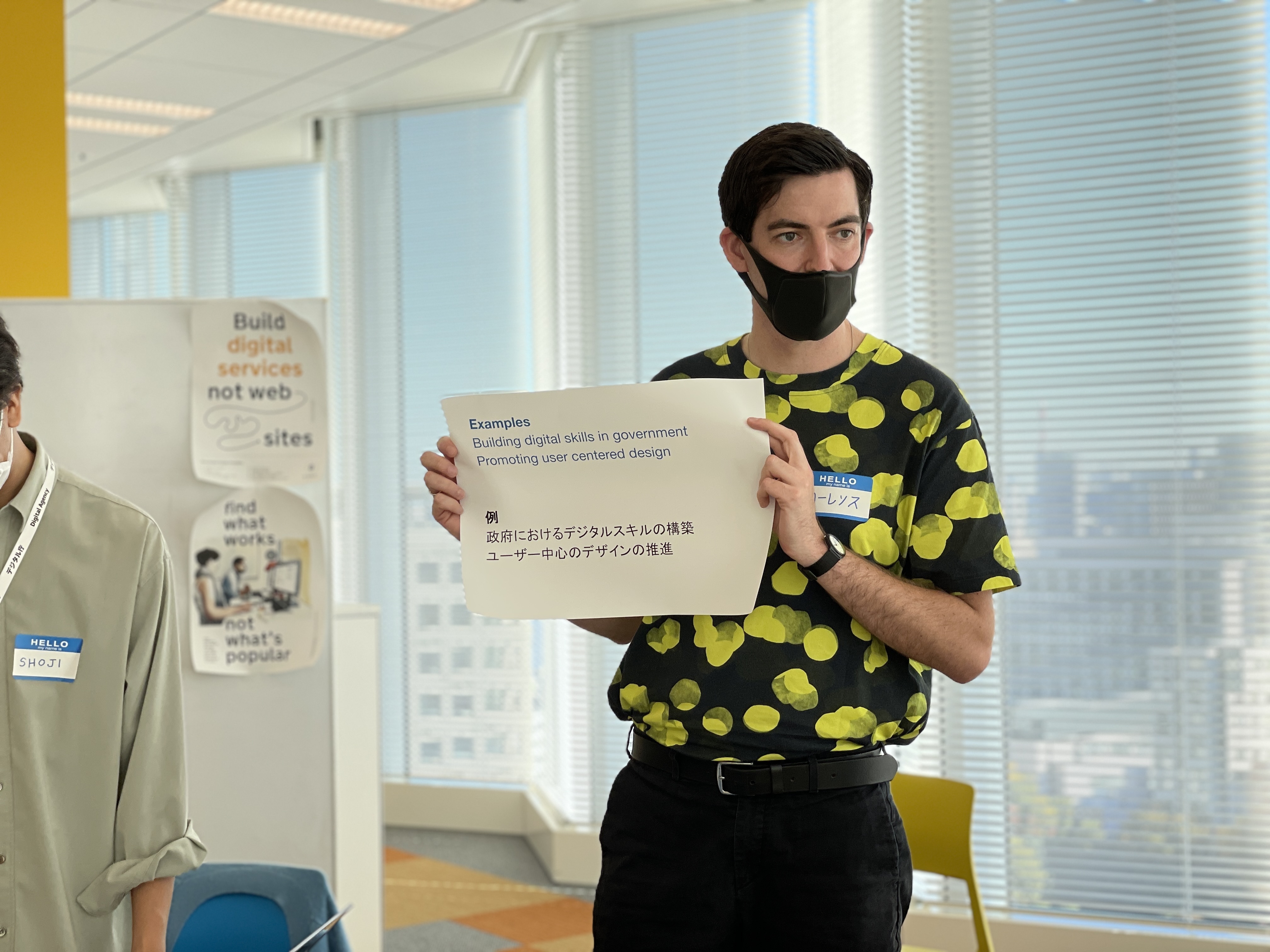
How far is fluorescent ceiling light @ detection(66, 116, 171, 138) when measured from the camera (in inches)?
217

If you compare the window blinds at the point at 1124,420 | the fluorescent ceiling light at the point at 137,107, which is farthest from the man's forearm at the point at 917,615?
the fluorescent ceiling light at the point at 137,107

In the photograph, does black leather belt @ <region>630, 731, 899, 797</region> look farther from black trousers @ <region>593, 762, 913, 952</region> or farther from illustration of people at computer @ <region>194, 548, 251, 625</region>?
illustration of people at computer @ <region>194, 548, 251, 625</region>

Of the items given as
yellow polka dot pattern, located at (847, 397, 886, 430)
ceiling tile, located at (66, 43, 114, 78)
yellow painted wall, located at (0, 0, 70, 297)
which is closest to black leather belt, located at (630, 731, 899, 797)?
yellow polka dot pattern, located at (847, 397, 886, 430)

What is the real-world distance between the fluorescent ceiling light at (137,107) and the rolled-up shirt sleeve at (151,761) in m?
4.59

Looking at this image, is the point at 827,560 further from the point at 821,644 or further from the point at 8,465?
the point at 8,465

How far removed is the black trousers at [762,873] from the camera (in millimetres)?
1388

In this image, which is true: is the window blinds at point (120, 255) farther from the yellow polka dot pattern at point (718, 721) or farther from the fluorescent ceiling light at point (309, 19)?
the yellow polka dot pattern at point (718, 721)

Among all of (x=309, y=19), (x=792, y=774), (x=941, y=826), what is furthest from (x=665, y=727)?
(x=309, y=19)

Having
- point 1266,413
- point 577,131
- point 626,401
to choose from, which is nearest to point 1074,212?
point 1266,413

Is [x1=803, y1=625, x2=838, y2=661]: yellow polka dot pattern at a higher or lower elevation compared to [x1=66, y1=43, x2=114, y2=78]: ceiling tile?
lower

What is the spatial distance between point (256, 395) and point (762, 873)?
6.18ft

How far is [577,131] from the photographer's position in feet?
14.8

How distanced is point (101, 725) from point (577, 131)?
11.8ft

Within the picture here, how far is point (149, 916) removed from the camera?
135 centimetres
